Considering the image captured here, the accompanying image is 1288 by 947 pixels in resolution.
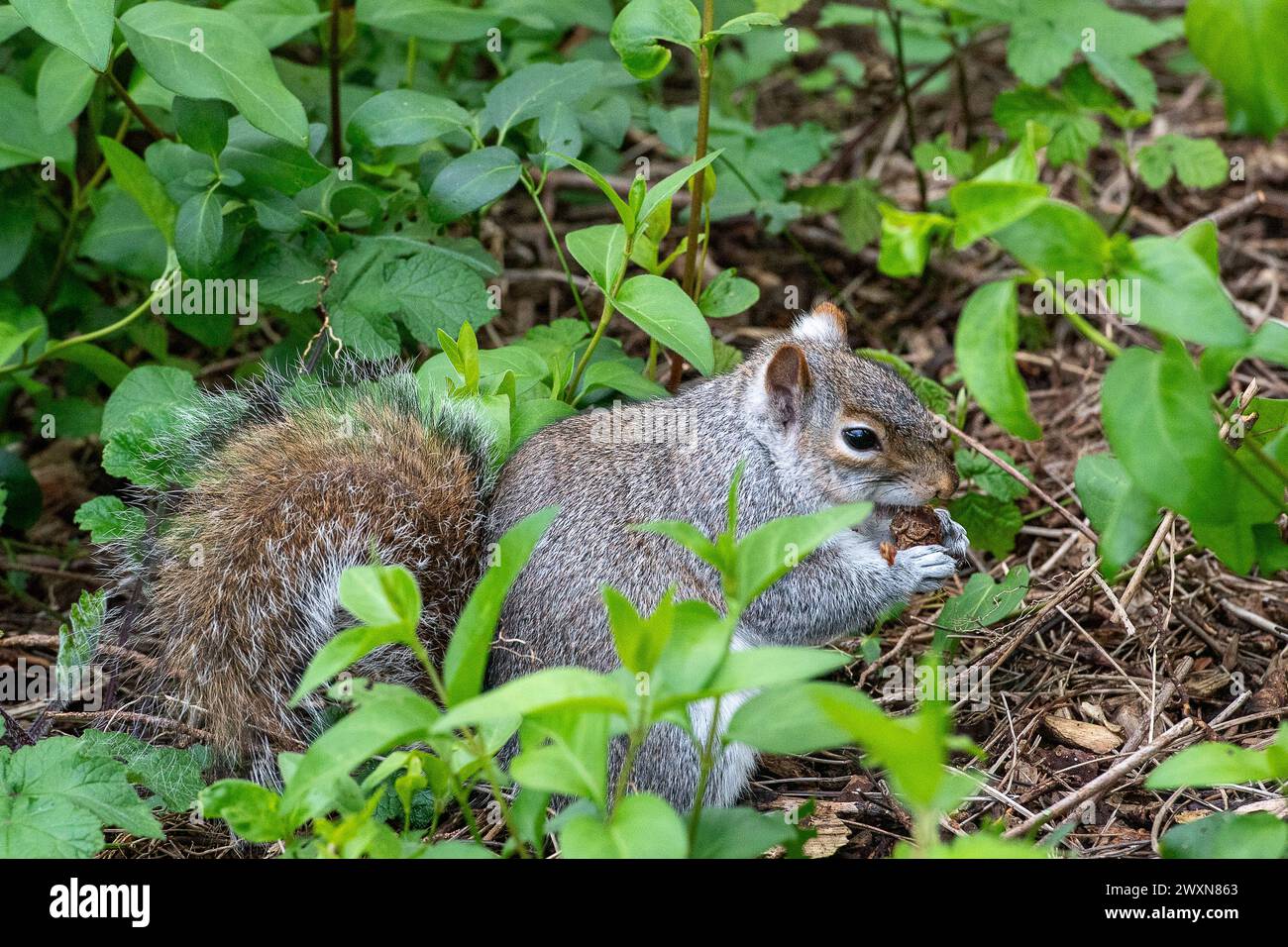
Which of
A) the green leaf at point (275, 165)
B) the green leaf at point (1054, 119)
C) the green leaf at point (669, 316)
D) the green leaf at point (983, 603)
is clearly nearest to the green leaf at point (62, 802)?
the green leaf at point (669, 316)

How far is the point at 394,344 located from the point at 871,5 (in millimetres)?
3124

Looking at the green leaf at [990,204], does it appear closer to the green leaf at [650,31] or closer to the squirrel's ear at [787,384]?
the squirrel's ear at [787,384]

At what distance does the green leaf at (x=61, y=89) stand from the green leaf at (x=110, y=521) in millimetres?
812

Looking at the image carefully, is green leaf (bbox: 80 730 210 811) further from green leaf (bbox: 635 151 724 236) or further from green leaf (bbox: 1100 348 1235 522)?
green leaf (bbox: 1100 348 1235 522)

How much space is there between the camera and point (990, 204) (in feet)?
5.06

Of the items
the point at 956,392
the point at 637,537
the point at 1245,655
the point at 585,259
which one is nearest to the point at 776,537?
the point at 637,537

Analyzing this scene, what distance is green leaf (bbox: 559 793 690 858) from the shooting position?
4.85 ft

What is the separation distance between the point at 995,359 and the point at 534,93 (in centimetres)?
169

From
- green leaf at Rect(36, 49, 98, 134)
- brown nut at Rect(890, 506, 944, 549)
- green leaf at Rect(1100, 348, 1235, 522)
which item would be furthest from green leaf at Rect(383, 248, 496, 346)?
green leaf at Rect(1100, 348, 1235, 522)

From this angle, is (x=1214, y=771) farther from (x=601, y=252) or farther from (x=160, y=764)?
(x=160, y=764)

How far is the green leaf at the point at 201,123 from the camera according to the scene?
274 centimetres

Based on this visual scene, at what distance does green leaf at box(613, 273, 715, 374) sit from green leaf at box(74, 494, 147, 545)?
1.07 m

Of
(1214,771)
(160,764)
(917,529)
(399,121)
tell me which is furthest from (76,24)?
(1214,771)
